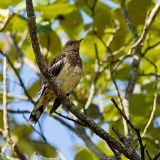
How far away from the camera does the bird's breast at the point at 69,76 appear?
17.2 feet

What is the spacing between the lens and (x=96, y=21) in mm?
5969

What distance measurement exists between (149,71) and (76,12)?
0.97 meters

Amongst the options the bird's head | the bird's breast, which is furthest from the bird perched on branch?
the bird's head

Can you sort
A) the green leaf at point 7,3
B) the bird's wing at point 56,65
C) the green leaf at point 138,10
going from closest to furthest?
1. the green leaf at point 7,3
2. the bird's wing at point 56,65
3. the green leaf at point 138,10

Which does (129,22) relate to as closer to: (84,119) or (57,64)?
(57,64)

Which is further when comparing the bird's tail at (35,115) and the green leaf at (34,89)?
the green leaf at (34,89)

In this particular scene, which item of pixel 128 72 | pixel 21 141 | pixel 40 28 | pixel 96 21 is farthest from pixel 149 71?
pixel 21 141

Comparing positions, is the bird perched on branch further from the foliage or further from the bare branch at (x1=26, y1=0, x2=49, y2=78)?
the bare branch at (x1=26, y1=0, x2=49, y2=78)

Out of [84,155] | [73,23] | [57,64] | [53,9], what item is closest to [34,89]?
[57,64]

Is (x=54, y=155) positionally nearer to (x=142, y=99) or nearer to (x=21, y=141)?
(x=21, y=141)

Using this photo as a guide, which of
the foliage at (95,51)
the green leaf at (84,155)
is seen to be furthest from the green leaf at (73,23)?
the green leaf at (84,155)

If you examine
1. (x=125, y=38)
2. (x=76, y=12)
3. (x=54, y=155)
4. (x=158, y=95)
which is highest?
(x=76, y=12)

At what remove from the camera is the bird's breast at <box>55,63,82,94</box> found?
5.25 metres

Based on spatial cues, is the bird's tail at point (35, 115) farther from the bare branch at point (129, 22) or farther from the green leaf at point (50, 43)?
the bare branch at point (129, 22)
